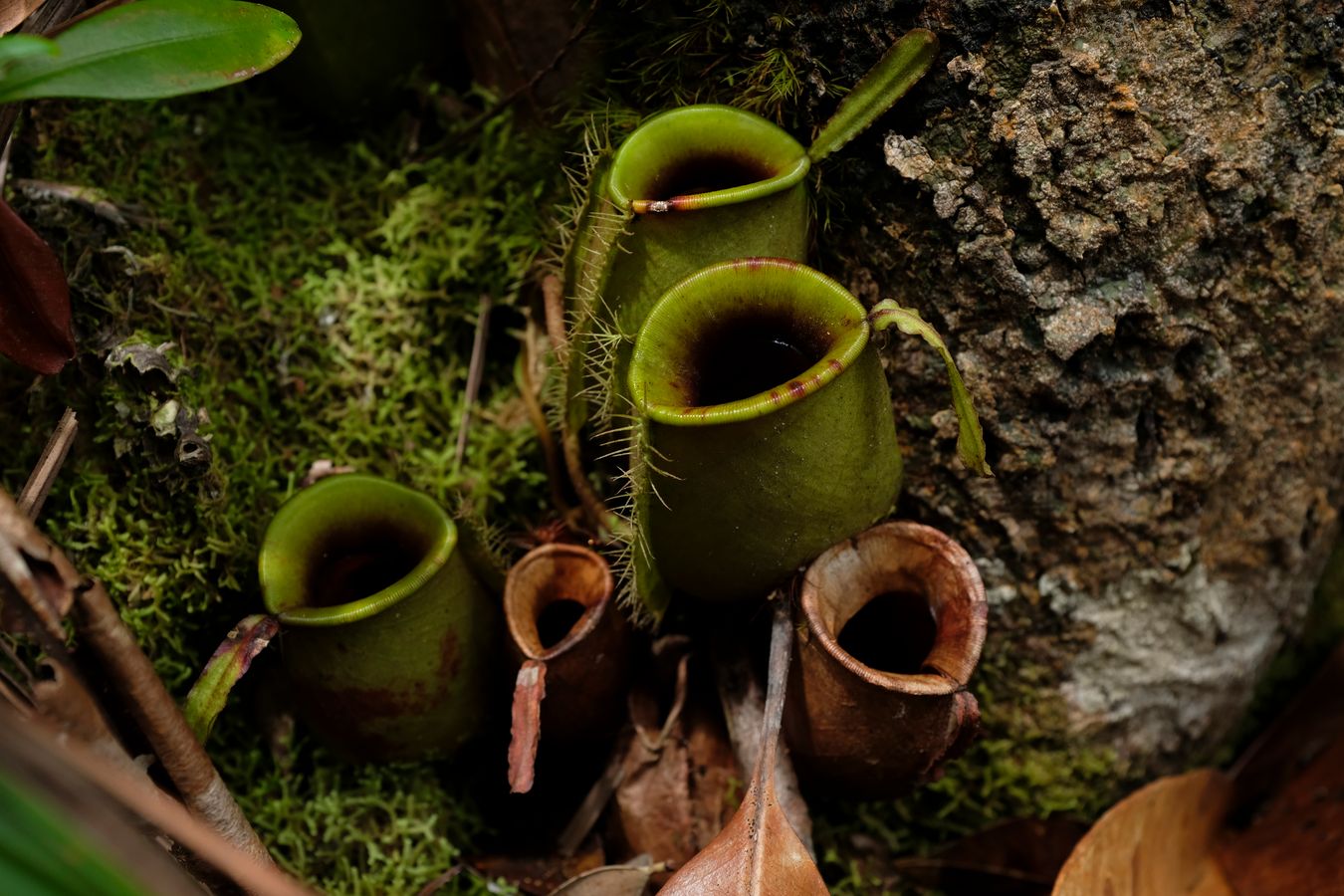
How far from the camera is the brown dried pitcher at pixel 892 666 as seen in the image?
142 centimetres

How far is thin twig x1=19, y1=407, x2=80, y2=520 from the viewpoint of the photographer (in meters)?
1.50

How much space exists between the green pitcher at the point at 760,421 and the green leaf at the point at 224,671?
550mm

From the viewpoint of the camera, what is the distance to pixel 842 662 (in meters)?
1.41

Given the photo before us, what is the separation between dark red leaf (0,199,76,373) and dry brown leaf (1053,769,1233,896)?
1569 mm

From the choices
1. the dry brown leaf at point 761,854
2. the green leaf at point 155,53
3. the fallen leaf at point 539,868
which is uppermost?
the green leaf at point 155,53

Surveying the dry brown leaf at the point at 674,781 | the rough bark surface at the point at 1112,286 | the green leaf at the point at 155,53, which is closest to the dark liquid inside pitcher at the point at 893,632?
the rough bark surface at the point at 1112,286

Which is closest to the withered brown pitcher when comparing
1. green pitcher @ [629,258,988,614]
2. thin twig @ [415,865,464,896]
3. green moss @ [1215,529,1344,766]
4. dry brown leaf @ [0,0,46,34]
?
green pitcher @ [629,258,988,614]

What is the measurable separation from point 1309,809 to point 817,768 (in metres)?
0.92

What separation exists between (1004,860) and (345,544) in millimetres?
1209

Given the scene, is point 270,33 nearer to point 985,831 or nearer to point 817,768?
point 817,768

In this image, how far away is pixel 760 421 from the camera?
1307 mm

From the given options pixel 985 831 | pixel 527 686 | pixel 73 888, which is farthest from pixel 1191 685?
pixel 73 888

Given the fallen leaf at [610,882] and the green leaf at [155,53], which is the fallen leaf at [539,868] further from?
the green leaf at [155,53]

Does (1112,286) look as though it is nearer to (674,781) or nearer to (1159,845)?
(1159,845)
